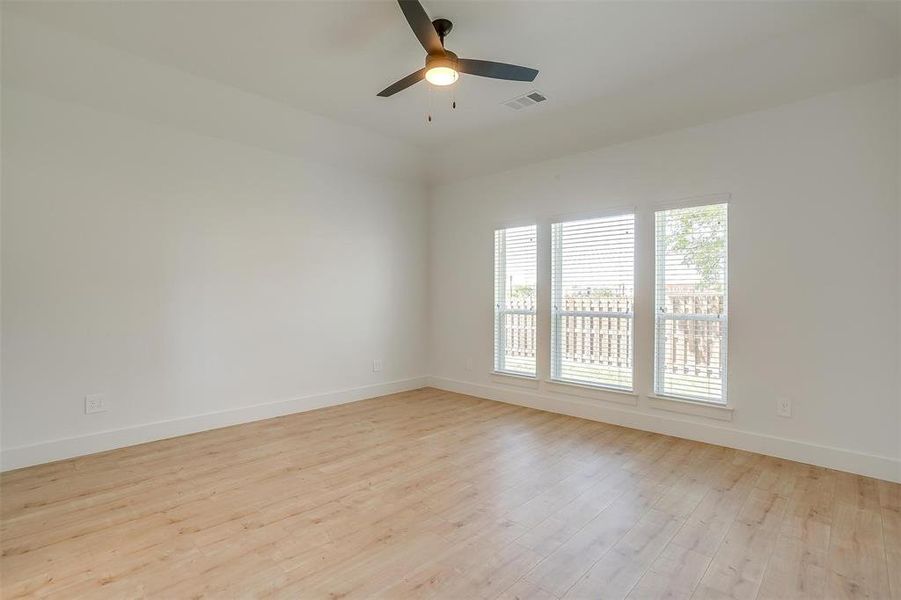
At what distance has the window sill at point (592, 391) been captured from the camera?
4.15m

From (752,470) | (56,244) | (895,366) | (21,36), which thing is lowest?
(752,470)

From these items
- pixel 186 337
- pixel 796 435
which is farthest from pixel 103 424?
pixel 796 435

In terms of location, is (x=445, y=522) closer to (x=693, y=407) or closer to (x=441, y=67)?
(x=693, y=407)

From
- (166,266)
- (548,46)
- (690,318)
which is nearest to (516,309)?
(690,318)

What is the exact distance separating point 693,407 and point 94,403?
16.5 ft

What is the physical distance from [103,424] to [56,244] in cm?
147

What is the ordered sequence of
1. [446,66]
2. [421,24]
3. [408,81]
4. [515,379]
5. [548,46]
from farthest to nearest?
1. [515,379]
2. [548,46]
3. [408,81]
4. [446,66]
5. [421,24]

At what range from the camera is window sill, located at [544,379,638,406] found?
13.6 ft

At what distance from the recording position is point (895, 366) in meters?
2.94

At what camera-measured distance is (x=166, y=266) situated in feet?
12.4

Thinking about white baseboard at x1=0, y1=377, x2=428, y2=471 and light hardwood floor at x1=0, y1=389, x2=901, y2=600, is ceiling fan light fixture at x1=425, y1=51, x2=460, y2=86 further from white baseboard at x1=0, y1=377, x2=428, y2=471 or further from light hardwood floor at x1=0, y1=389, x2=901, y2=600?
white baseboard at x1=0, y1=377, x2=428, y2=471

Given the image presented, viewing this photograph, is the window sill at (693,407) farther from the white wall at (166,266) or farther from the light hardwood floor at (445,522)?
the white wall at (166,266)

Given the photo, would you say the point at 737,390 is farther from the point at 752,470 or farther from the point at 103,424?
the point at 103,424

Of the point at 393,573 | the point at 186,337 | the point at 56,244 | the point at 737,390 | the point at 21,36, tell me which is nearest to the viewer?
the point at 393,573
